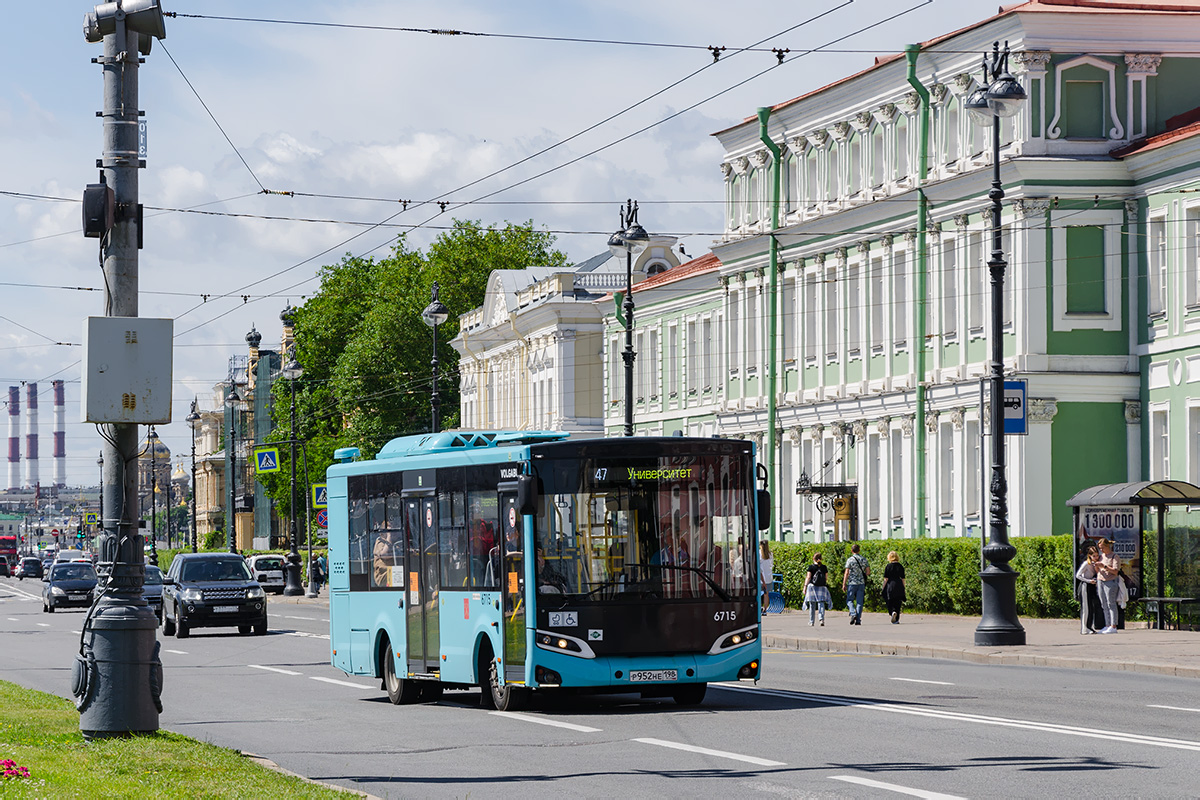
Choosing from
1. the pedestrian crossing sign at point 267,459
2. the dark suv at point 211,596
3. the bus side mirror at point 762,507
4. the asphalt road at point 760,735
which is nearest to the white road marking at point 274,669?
the asphalt road at point 760,735

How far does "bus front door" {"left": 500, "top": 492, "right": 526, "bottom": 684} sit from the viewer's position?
18719 millimetres

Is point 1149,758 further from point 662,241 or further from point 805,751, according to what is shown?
point 662,241

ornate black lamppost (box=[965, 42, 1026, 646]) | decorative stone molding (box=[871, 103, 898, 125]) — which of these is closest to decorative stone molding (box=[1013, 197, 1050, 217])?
decorative stone molding (box=[871, 103, 898, 125])

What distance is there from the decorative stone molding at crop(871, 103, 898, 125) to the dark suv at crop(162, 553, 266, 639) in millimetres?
20643

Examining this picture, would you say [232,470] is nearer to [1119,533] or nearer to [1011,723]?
[1119,533]

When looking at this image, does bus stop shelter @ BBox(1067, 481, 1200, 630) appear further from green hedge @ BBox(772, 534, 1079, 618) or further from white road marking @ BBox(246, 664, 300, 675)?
white road marking @ BBox(246, 664, 300, 675)

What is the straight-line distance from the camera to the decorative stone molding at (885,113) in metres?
50.7

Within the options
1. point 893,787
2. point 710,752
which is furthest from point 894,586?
point 893,787

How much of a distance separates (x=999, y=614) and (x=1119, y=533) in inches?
227

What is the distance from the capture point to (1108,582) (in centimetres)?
3241

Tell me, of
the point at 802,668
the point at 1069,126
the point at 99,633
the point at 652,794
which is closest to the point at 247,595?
the point at 802,668

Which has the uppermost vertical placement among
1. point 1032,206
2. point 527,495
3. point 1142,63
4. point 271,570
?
point 1142,63

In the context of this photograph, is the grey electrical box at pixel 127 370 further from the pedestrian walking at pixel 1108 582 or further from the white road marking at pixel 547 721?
the pedestrian walking at pixel 1108 582

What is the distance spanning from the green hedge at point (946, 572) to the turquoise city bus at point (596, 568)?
61.8 ft
